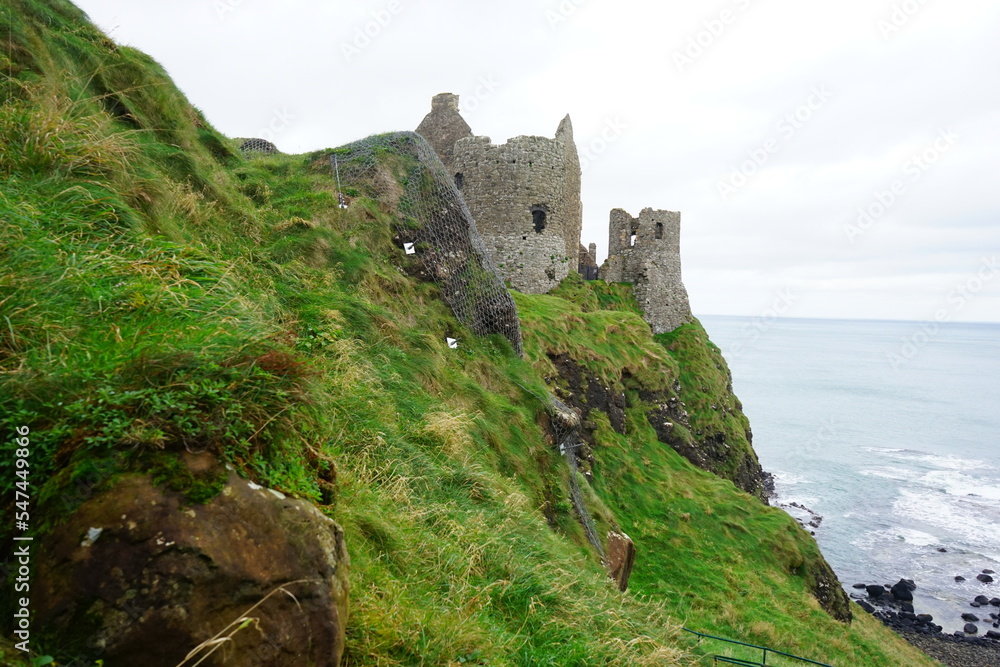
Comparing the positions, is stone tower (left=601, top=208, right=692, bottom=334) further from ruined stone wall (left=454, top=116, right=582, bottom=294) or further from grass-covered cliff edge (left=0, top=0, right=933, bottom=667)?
grass-covered cliff edge (left=0, top=0, right=933, bottom=667)

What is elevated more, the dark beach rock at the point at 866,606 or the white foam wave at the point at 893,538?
the white foam wave at the point at 893,538

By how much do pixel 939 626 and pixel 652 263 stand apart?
22.2m

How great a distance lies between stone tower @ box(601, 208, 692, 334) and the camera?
33250 mm

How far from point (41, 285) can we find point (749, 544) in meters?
19.9

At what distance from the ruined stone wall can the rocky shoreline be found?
21.4m

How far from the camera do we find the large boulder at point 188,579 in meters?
2.61

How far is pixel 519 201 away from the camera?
23.8 m

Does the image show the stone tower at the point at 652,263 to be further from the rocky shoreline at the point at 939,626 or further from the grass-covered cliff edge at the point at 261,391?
the grass-covered cliff edge at the point at 261,391

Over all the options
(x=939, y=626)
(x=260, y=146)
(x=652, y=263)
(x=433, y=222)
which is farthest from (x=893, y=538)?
(x=260, y=146)

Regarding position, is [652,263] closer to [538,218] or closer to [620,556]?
[538,218]

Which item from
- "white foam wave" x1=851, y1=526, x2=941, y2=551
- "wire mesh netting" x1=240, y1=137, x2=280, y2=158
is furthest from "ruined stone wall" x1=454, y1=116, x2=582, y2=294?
"white foam wave" x1=851, y1=526, x2=941, y2=551

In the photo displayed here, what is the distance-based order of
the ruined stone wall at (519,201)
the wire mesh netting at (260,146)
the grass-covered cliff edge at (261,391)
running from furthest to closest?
the ruined stone wall at (519,201) < the wire mesh netting at (260,146) < the grass-covered cliff edge at (261,391)

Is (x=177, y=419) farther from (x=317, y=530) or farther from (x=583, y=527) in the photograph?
(x=583, y=527)

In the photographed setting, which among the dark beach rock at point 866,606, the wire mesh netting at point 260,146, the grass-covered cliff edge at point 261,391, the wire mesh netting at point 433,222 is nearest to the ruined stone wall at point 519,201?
the wire mesh netting at point 260,146
